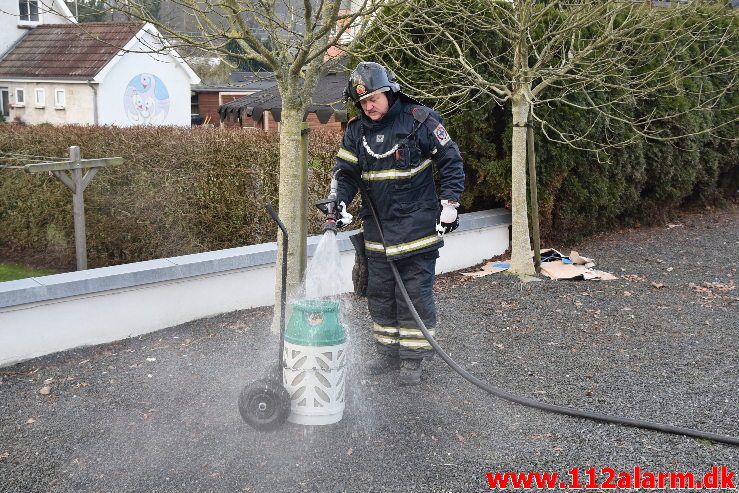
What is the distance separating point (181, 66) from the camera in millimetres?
30859

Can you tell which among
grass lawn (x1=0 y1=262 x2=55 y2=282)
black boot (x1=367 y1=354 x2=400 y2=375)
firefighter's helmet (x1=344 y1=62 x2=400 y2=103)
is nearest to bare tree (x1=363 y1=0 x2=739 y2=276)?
firefighter's helmet (x1=344 y1=62 x2=400 y2=103)

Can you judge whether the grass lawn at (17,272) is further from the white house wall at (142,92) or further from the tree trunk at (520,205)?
the white house wall at (142,92)

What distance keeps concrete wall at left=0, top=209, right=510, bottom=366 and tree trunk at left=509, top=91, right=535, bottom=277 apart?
168 centimetres

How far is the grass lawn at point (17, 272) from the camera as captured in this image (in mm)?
9359

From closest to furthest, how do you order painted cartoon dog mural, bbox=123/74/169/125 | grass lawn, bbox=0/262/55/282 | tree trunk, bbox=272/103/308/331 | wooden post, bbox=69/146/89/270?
1. tree trunk, bbox=272/103/308/331
2. wooden post, bbox=69/146/89/270
3. grass lawn, bbox=0/262/55/282
4. painted cartoon dog mural, bbox=123/74/169/125

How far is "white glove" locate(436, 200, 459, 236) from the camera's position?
4.77 metres

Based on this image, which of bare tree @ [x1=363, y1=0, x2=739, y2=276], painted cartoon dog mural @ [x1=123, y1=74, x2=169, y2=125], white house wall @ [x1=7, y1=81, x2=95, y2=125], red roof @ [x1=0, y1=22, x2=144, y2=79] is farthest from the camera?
painted cartoon dog mural @ [x1=123, y1=74, x2=169, y2=125]

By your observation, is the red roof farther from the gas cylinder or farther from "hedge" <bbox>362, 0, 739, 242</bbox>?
the gas cylinder

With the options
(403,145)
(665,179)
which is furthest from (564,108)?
(403,145)

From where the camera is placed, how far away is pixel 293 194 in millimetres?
5574

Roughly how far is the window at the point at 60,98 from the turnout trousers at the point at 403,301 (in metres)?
27.1

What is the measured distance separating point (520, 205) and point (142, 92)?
82.6ft

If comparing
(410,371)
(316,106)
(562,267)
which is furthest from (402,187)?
(316,106)

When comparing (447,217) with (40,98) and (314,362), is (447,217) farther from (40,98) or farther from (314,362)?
(40,98)
